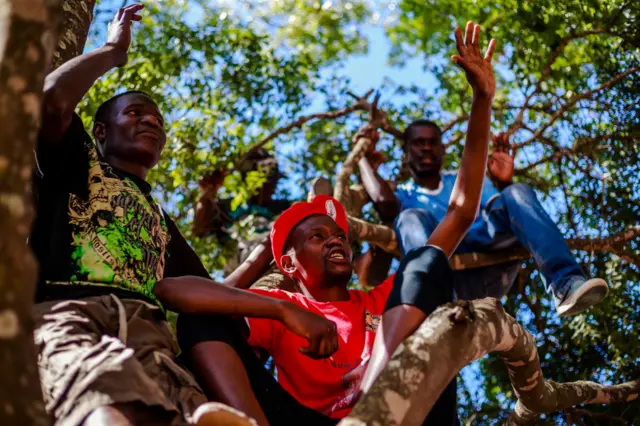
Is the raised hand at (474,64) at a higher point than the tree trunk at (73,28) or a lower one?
higher

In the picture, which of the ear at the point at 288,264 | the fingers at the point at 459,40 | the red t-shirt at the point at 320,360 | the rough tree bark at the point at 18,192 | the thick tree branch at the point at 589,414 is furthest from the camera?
the thick tree branch at the point at 589,414

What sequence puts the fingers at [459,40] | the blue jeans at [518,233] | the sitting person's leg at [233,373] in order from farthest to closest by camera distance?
the blue jeans at [518,233] → the fingers at [459,40] → the sitting person's leg at [233,373]

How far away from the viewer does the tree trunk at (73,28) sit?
13.7 feet

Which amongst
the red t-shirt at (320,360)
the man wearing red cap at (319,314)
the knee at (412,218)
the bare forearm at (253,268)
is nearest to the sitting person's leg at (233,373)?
the man wearing red cap at (319,314)

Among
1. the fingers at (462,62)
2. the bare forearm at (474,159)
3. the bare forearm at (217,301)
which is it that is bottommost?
the bare forearm at (217,301)

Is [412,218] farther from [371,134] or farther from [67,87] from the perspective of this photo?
[67,87]

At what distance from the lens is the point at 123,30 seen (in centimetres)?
374

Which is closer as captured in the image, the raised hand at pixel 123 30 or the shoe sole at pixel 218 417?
the shoe sole at pixel 218 417

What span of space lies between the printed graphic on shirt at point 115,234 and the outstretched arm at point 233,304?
5.9 inches

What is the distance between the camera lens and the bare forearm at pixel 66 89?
10.2 feet

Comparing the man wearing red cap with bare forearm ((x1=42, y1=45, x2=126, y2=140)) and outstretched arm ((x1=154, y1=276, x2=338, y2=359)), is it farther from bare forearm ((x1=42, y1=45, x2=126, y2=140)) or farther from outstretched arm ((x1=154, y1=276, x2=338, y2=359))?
bare forearm ((x1=42, y1=45, x2=126, y2=140))

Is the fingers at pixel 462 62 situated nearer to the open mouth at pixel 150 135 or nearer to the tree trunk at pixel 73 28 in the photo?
the open mouth at pixel 150 135

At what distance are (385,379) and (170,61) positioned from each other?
588cm

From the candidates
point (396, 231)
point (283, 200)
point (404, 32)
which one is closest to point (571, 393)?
point (396, 231)
